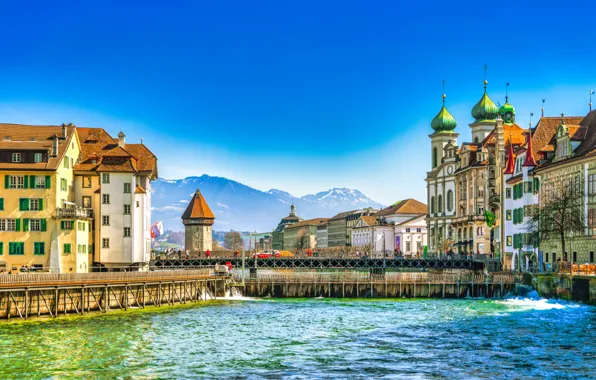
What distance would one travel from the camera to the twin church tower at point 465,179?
144 m

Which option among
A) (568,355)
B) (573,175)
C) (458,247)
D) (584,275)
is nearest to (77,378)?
(568,355)

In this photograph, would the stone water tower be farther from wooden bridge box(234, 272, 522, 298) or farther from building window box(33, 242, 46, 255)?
building window box(33, 242, 46, 255)

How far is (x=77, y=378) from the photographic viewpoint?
1436 inches

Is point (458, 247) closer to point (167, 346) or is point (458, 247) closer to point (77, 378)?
point (167, 346)

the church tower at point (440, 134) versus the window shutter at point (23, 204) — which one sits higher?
the church tower at point (440, 134)

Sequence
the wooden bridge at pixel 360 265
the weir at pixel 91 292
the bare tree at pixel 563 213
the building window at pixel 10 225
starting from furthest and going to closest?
the wooden bridge at pixel 360 265, the building window at pixel 10 225, the bare tree at pixel 563 213, the weir at pixel 91 292

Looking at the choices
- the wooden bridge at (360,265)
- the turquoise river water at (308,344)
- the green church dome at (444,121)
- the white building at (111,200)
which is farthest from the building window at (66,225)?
the green church dome at (444,121)

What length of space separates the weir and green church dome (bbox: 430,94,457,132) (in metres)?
111

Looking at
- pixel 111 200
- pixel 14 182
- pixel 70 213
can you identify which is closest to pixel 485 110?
pixel 111 200

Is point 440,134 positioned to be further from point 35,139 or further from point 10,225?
point 10,225

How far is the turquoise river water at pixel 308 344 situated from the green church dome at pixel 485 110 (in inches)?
4082

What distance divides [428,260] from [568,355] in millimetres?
66635

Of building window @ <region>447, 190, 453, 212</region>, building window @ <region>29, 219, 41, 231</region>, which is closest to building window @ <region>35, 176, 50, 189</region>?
building window @ <region>29, 219, 41, 231</region>

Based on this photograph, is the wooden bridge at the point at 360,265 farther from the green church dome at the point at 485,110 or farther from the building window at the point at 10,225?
the green church dome at the point at 485,110
